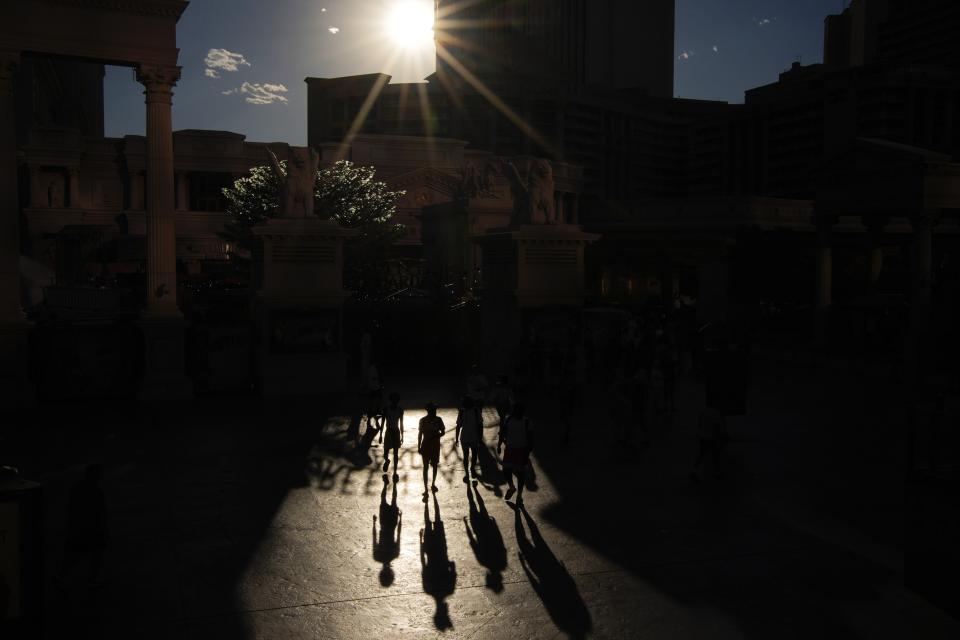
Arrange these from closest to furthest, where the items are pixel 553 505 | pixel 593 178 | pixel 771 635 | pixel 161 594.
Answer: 1. pixel 771 635
2. pixel 161 594
3. pixel 553 505
4. pixel 593 178

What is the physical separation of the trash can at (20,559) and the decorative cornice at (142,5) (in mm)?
16173

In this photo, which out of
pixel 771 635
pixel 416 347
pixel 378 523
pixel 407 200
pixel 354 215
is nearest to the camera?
pixel 771 635

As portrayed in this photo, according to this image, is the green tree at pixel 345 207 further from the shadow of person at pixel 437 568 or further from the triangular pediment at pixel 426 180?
the shadow of person at pixel 437 568

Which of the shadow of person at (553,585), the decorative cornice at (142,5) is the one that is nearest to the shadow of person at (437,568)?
the shadow of person at (553,585)

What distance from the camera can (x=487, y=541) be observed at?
1023 cm

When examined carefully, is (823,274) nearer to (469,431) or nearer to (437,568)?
(469,431)

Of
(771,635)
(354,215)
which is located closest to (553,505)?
(771,635)

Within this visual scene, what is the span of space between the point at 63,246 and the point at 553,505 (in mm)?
32738

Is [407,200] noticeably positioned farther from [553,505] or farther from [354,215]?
[553,505]

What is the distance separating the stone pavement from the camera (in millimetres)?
7914

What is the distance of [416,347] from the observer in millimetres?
26766

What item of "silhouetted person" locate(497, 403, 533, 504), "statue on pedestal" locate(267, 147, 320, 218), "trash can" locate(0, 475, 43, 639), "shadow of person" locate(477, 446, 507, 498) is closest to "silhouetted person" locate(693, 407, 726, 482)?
"silhouetted person" locate(497, 403, 533, 504)

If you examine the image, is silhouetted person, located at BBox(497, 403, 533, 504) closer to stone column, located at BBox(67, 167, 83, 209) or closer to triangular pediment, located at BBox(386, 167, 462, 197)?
triangular pediment, located at BBox(386, 167, 462, 197)

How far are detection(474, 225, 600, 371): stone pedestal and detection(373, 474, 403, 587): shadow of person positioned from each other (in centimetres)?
1183
